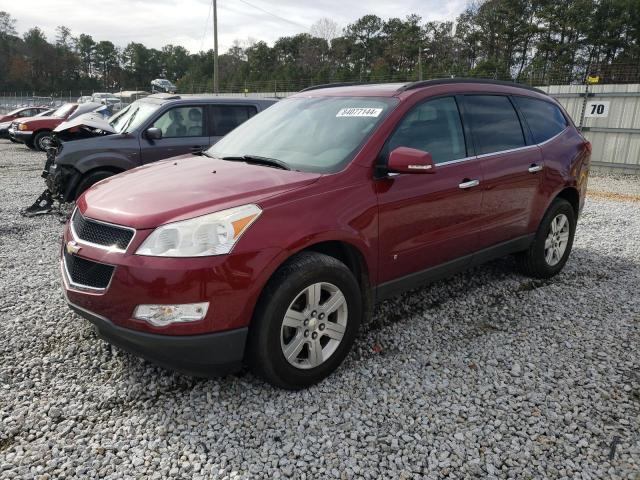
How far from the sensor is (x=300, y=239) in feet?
8.84

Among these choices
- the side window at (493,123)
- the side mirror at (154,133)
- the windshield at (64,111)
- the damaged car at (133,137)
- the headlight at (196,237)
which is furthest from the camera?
the windshield at (64,111)

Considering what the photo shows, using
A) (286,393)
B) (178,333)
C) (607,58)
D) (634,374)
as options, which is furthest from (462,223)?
(607,58)

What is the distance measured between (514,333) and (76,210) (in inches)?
126

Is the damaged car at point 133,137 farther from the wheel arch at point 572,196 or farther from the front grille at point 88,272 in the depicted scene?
the wheel arch at point 572,196

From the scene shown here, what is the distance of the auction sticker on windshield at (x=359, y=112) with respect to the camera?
11.0ft

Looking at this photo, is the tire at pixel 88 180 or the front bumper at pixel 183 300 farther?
the tire at pixel 88 180

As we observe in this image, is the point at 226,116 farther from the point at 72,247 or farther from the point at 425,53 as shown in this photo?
Answer: the point at 425,53

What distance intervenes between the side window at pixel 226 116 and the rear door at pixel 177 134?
17 cm

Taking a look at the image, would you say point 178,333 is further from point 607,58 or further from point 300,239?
point 607,58

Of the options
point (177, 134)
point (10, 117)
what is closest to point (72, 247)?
point (177, 134)

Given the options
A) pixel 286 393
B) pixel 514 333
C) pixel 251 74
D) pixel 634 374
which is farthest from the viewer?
pixel 251 74

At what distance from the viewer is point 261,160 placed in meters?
3.34

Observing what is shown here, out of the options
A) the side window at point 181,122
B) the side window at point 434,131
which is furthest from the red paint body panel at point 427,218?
the side window at point 181,122

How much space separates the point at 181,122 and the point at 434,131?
4999mm
